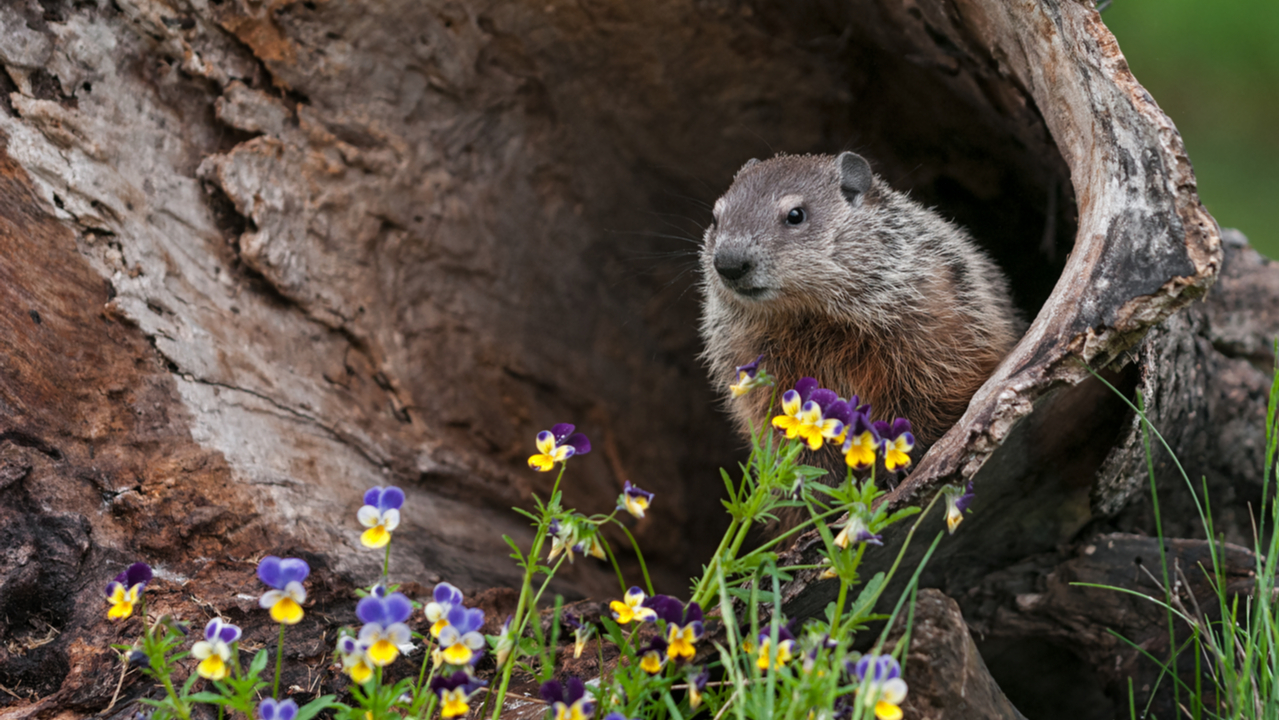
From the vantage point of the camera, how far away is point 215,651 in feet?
5.48

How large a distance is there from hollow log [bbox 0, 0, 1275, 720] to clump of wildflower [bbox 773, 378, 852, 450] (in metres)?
0.38

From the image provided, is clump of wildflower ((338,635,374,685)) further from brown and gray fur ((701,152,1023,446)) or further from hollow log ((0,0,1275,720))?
brown and gray fur ((701,152,1023,446))

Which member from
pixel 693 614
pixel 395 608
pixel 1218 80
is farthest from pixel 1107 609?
pixel 1218 80

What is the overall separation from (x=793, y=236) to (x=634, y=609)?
5.63 feet

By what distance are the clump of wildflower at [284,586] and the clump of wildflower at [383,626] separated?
13 cm

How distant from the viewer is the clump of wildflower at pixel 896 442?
78.3 inches

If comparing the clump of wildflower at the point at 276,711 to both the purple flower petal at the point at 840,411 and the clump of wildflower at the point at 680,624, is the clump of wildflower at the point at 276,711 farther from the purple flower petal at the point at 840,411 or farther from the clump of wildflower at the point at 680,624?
the purple flower petal at the point at 840,411

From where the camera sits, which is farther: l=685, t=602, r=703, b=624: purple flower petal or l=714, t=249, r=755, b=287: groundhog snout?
l=714, t=249, r=755, b=287: groundhog snout

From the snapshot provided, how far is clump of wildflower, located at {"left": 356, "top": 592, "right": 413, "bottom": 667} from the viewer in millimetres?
1668

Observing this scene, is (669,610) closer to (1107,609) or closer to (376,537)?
(376,537)

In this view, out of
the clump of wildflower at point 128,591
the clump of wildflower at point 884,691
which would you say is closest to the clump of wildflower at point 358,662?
the clump of wildflower at point 128,591

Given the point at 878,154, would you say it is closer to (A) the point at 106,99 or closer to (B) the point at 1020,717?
(B) the point at 1020,717

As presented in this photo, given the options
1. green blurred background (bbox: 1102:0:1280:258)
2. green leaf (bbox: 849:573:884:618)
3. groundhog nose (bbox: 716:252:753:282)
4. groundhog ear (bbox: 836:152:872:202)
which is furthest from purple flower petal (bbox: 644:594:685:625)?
green blurred background (bbox: 1102:0:1280:258)

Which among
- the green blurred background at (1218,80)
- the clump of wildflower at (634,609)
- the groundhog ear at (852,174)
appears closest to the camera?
the clump of wildflower at (634,609)
